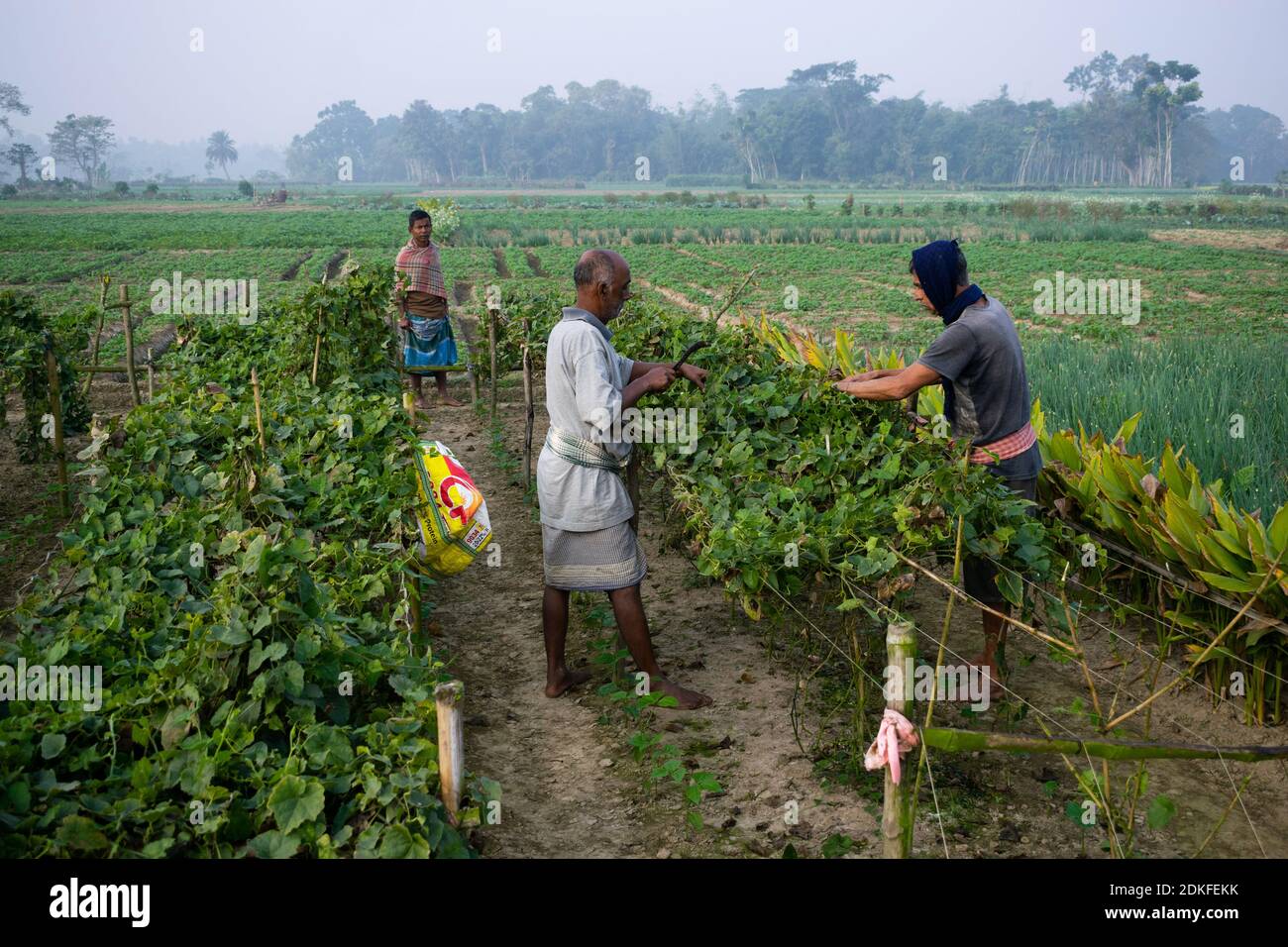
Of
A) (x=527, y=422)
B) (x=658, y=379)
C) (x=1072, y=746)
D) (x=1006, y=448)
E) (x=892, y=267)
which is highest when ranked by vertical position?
(x=892, y=267)

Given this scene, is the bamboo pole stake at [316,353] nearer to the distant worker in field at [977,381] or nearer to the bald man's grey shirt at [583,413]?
the bald man's grey shirt at [583,413]

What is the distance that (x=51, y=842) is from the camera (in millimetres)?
2219

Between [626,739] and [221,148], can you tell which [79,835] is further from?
[221,148]

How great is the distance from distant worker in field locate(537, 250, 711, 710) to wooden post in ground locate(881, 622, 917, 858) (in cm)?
176

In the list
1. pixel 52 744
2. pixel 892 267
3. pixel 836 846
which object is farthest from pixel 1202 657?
pixel 892 267

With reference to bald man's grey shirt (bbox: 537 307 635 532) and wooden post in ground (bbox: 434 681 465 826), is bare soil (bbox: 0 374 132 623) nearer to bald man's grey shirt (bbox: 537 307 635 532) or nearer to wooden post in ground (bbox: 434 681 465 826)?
bald man's grey shirt (bbox: 537 307 635 532)

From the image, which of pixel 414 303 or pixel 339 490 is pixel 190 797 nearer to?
pixel 339 490

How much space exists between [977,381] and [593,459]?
160 cm

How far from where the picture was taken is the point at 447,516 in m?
4.92

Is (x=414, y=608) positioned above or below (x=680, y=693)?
above

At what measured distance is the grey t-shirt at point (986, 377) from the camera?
420 cm

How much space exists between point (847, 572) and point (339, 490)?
83.4 inches

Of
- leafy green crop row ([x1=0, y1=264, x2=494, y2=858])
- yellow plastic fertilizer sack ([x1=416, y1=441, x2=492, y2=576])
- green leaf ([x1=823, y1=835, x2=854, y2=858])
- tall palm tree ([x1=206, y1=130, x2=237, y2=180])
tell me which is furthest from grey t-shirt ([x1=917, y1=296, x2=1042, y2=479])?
tall palm tree ([x1=206, y1=130, x2=237, y2=180])
